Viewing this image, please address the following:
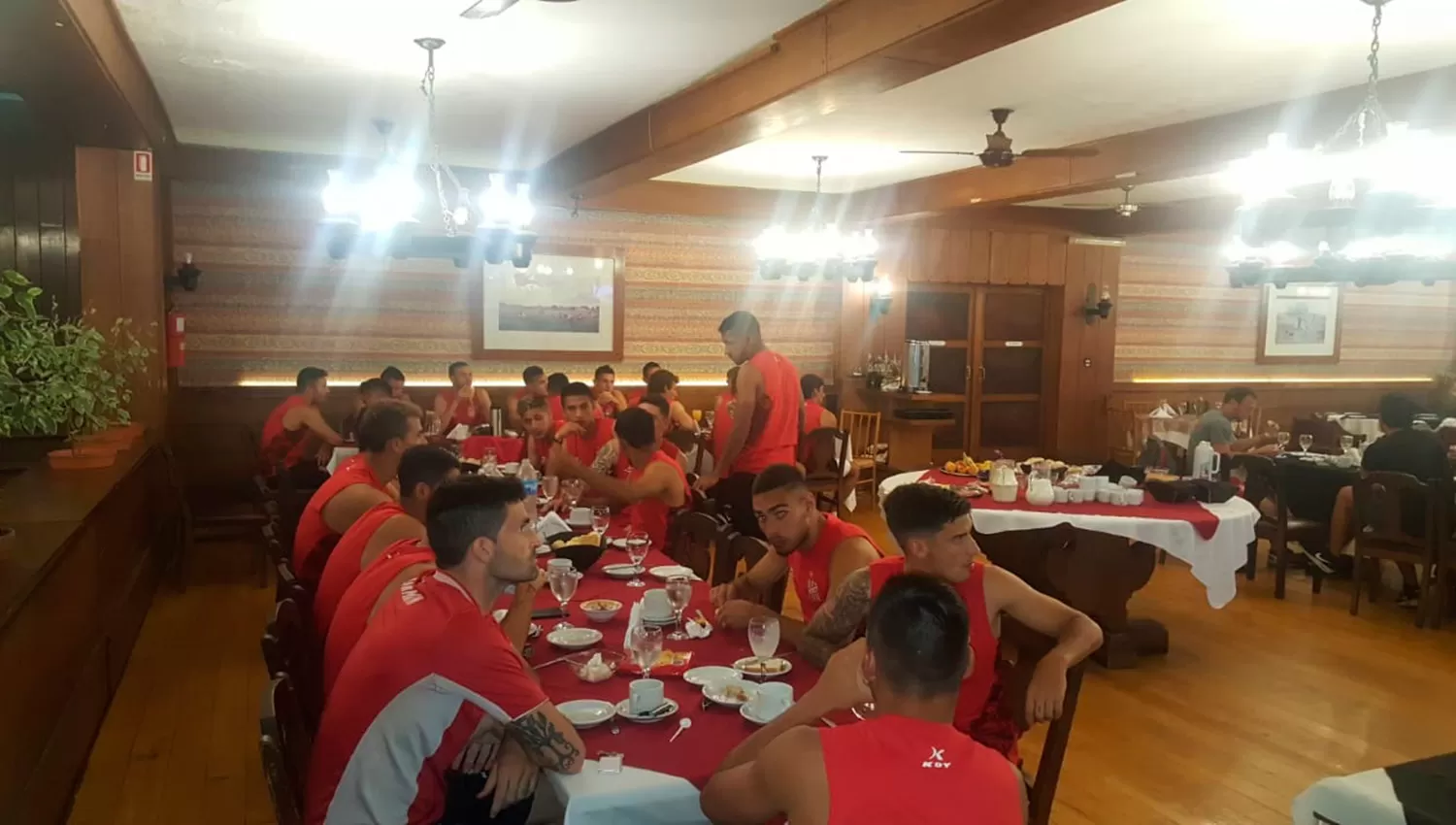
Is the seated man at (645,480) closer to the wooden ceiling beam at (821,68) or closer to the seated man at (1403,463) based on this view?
the wooden ceiling beam at (821,68)

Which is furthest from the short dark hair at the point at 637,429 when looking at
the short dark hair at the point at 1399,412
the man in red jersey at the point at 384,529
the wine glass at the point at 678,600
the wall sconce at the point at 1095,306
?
the wall sconce at the point at 1095,306

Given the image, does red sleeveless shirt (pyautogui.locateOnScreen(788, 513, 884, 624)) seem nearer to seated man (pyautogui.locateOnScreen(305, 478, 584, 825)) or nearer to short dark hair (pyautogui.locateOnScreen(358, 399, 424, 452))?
seated man (pyautogui.locateOnScreen(305, 478, 584, 825))

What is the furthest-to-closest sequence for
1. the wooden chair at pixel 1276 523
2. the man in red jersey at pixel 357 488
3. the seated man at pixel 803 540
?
the wooden chair at pixel 1276 523 → the man in red jersey at pixel 357 488 → the seated man at pixel 803 540

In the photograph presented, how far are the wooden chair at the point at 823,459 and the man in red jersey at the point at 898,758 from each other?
6027 mm

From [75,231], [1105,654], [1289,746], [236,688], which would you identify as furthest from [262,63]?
[1289,746]

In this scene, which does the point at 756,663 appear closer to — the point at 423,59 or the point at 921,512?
the point at 921,512

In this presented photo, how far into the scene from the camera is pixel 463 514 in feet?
7.29

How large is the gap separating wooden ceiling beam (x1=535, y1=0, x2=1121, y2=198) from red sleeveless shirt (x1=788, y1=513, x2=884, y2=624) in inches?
68.7

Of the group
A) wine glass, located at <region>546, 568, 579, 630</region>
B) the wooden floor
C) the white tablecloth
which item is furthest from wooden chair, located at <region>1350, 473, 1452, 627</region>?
wine glass, located at <region>546, 568, 579, 630</region>

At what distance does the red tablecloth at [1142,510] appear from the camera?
4.95m

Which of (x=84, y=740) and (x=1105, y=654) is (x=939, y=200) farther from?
(x=84, y=740)

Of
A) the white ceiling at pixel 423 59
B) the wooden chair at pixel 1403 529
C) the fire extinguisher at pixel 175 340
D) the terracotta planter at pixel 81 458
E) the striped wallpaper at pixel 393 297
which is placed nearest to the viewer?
the white ceiling at pixel 423 59

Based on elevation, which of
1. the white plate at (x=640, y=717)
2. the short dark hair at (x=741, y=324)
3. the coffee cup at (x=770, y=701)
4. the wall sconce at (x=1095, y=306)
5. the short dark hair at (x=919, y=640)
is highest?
the wall sconce at (x=1095, y=306)

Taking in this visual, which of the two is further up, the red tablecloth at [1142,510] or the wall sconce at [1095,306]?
the wall sconce at [1095,306]
